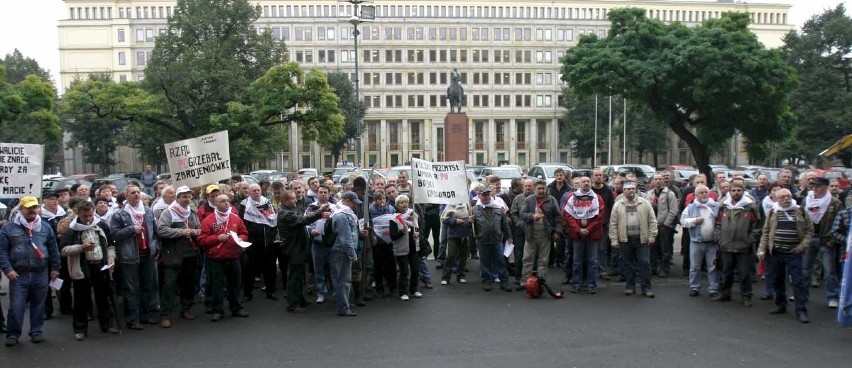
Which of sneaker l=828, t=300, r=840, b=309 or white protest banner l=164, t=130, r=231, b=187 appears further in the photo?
white protest banner l=164, t=130, r=231, b=187

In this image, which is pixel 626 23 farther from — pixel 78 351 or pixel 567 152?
pixel 567 152

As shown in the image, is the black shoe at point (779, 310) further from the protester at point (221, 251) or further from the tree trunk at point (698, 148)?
A: the tree trunk at point (698, 148)

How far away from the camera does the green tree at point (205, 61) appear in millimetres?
36438

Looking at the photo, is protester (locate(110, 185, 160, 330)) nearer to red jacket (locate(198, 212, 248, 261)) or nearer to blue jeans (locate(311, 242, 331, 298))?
red jacket (locate(198, 212, 248, 261))

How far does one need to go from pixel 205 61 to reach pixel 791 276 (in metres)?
35.4

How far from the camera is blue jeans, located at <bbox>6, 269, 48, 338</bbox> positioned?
24.4 ft

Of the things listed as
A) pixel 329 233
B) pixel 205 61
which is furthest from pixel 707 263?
pixel 205 61

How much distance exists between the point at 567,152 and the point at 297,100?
64598 mm

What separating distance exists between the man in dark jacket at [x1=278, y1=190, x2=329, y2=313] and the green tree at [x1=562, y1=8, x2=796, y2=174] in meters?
24.7

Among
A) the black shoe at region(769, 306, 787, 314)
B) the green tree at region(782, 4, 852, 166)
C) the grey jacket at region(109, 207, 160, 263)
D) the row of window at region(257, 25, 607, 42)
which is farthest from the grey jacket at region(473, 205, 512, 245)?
the row of window at region(257, 25, 607, 42)

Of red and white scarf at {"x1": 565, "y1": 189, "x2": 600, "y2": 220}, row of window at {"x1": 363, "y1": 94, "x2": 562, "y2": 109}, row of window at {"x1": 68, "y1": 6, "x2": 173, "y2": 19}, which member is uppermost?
row of window at {"x1": 68, "y1": 6, "x2": 173, "y2": 19}

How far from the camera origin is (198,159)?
10859 millimetres

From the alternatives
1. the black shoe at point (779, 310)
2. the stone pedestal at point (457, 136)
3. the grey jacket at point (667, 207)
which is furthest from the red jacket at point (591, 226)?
the stone pedestal at point (457, 136)

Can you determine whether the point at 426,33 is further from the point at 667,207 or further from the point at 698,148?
the point at 667,207
